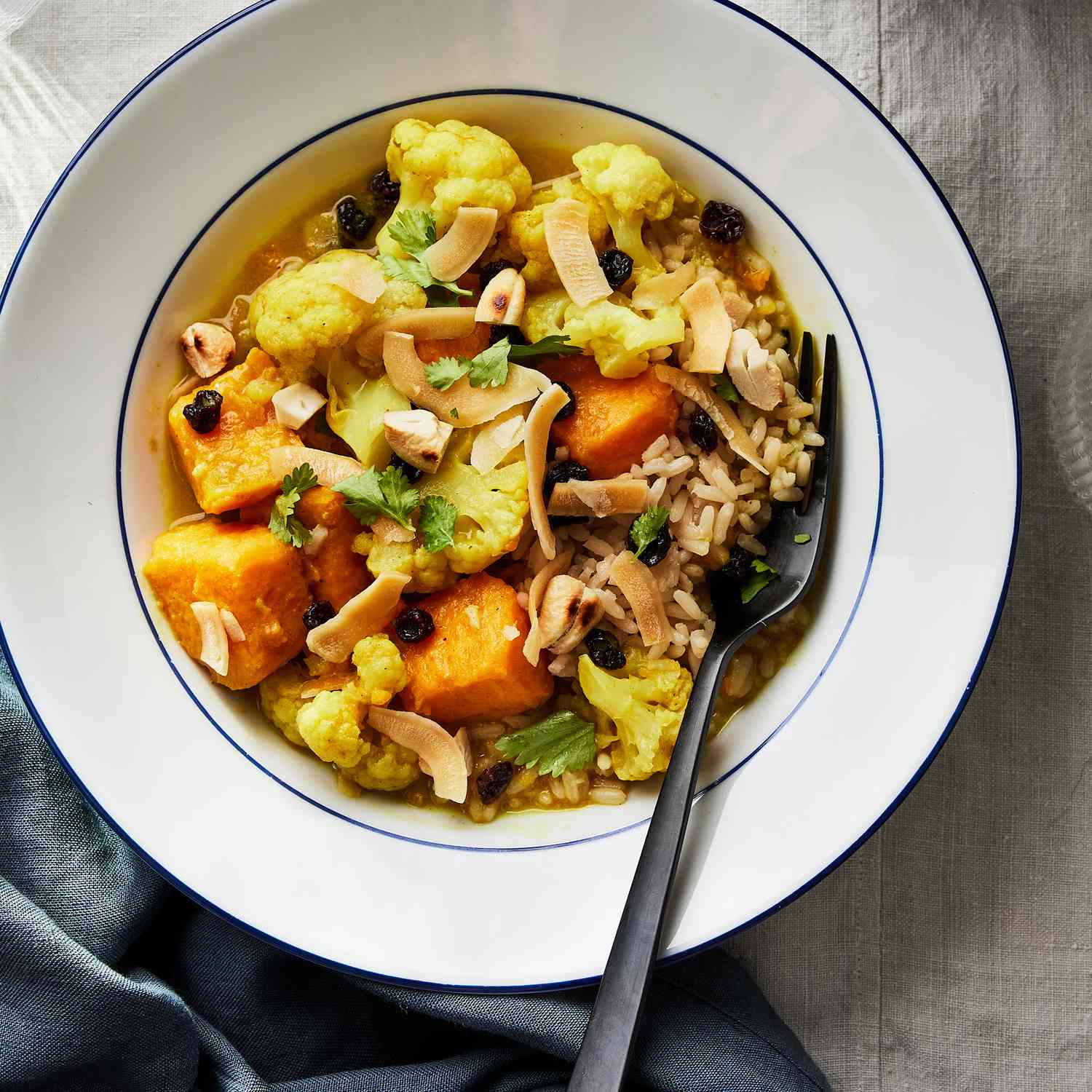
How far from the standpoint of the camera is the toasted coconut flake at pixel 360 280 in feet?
8.50

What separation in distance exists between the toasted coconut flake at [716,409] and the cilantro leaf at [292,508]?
951 mm

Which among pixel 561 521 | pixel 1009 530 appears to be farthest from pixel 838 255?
pixel 561 521

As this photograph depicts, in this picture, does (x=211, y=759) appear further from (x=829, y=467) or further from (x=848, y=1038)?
(x=848, y=1038)

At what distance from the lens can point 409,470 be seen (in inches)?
105

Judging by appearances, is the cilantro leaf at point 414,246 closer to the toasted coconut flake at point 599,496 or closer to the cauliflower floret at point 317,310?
the cauliflower floret at point 317,310

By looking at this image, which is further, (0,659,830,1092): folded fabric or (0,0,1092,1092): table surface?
(0,0,1092,1092): table surface

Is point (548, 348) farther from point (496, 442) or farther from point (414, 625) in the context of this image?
point (414, 625)

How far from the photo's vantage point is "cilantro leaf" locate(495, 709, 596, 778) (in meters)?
2.77

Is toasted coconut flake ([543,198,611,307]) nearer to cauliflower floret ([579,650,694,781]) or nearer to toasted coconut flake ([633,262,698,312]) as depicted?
toasted coconut flake ([633,262,698,312])

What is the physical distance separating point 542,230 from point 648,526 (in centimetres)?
83

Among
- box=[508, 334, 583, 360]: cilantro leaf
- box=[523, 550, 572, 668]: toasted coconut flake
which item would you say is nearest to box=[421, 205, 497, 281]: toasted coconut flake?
box=[508, 334, 583, 360]: cilantro leaf

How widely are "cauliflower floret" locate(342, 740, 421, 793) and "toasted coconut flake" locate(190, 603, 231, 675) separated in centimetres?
43

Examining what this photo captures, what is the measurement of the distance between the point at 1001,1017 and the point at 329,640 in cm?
230

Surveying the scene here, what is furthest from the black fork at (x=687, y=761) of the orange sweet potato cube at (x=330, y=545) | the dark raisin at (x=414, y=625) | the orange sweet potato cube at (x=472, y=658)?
the orange sweet potato cube at (x=330, y=545)
